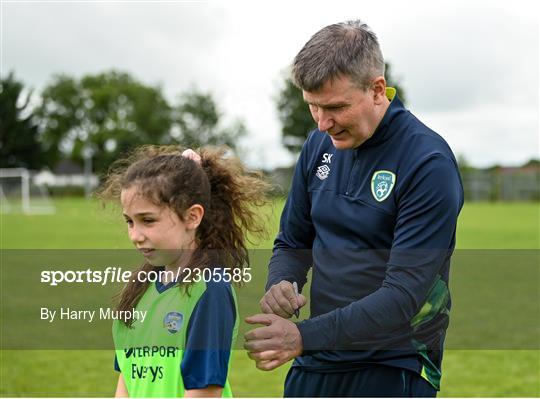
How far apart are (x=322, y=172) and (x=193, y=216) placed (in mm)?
588

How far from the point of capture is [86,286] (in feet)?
11.2

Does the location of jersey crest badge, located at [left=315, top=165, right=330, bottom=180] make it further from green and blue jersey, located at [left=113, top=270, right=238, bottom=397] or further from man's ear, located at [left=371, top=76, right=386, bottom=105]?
green and blue jersey, located at [left=113, top=270, right=238, bottom=397]

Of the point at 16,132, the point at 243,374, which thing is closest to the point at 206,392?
the point at 243,374

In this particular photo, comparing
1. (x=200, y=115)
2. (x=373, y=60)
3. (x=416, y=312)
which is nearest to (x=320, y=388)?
(x=416, y=312)

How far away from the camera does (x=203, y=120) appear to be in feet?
261

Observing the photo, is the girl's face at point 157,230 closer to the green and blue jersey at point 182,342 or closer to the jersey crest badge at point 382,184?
the green and blue jersey at point 182,342

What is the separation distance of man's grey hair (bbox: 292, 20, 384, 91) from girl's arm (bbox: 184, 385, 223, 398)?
108 centimetres

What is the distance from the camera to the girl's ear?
2.88 metres

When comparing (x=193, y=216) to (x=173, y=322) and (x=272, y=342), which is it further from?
(x=272, y=342)

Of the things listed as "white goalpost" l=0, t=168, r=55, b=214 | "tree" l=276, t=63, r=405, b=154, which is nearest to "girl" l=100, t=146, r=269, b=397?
"white goalpost" l=0, t=168, r=55, b=214

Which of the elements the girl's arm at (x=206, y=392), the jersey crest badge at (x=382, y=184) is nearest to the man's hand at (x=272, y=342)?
the girl's arm at (x=206, y=392)

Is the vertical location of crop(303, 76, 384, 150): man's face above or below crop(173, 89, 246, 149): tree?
above

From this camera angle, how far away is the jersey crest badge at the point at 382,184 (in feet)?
9.52

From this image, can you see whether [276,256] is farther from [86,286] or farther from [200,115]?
[200,115]
